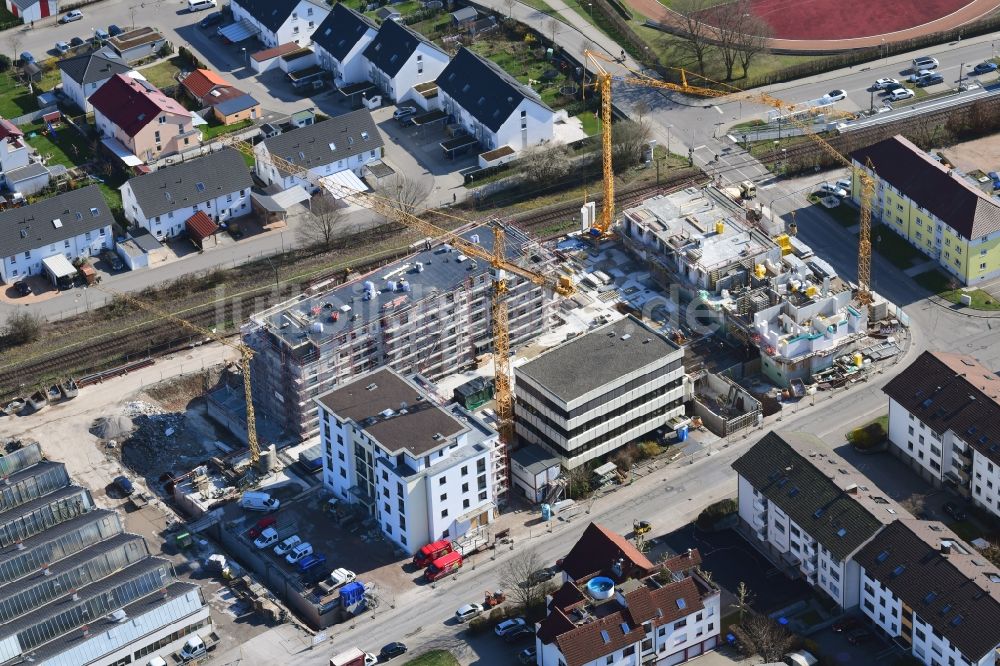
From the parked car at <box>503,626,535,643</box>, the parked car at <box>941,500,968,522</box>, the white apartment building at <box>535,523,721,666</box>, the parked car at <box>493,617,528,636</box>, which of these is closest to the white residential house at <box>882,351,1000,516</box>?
the parked car at <box>941,500,968,522</box>

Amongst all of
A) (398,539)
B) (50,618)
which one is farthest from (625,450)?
(50,618)

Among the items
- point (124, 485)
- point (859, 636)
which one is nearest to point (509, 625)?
point (859, 636)

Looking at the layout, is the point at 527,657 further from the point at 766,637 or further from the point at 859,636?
the point at 859,636

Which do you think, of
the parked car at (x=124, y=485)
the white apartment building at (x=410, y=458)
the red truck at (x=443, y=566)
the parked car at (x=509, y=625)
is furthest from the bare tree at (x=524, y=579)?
the parked car at (x=124, y=485)

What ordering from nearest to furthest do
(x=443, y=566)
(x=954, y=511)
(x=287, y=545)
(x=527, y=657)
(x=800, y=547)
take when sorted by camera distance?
(x=527, y=657) → (x=800, y=547) → (x=443, y=566) → (x=287, y=545) → (x=954, y=511)

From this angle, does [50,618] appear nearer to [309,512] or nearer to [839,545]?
[309,512]

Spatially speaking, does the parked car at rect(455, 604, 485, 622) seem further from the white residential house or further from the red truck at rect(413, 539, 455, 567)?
the white residential house
